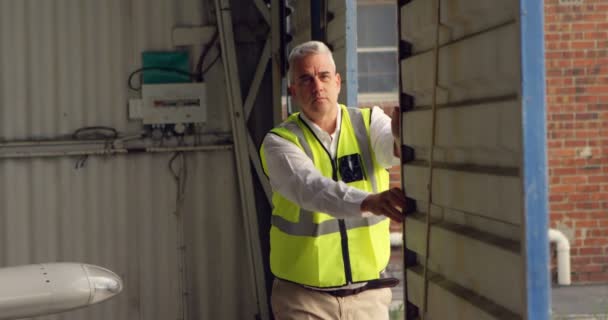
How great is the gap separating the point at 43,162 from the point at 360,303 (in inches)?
160

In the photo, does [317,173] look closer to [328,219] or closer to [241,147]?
[328,219]

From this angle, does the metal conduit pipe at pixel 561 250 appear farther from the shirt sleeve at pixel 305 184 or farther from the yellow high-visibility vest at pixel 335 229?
the shirt sleeve at pixel 305 184

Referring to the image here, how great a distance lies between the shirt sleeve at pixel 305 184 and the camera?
335 centimetres

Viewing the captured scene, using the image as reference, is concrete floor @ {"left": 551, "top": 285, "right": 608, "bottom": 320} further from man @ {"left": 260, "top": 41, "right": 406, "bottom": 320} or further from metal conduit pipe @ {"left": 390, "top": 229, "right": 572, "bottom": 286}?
man @ {"left": 260, "top": 41, "right": 406, "bottom": 320}

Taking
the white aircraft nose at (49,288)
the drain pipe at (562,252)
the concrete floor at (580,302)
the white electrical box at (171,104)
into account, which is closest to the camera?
the white aircraft nose at (49,288)

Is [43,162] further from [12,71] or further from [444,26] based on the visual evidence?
[444,26]

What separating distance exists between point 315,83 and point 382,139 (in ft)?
1.35

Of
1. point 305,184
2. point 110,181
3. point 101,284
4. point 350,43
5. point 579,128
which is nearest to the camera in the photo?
point 101,284

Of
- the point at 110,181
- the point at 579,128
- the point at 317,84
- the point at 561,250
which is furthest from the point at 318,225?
the point at 579,128

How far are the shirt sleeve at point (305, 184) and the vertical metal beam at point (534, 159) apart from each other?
122cm

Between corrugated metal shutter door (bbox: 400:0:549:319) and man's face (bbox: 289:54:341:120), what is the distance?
114 centimetres

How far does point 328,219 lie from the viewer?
4.12 meters

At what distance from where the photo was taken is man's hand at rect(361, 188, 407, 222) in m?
3.13

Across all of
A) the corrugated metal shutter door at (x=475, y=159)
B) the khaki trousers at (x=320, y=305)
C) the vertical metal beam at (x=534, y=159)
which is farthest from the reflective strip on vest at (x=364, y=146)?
the vertical metal beam at (x=534, y=159)
